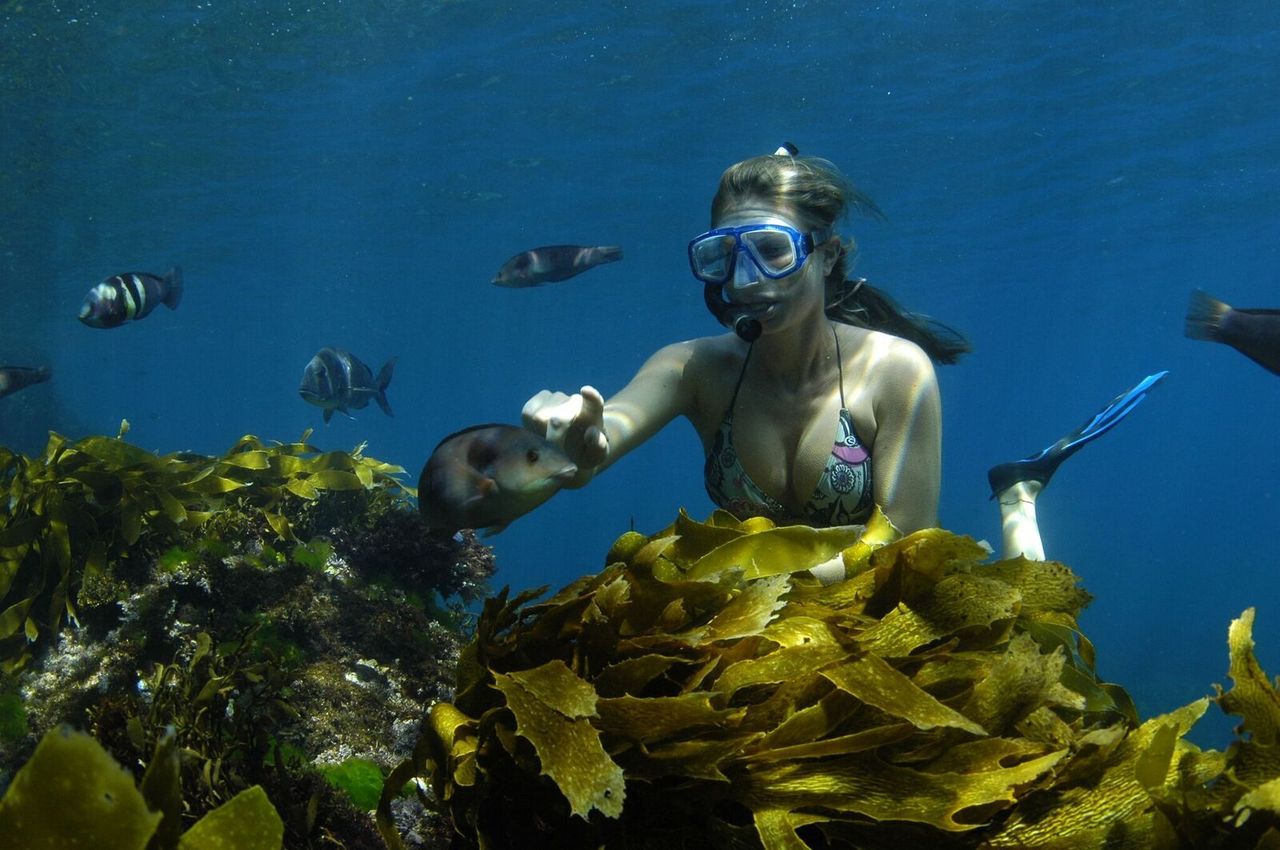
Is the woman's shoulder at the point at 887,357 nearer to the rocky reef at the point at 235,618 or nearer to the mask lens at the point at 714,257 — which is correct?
the mask lens at the point at 714,257

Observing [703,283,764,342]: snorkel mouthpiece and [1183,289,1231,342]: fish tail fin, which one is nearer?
[703,283,764,342]: snorkel mouthpiece

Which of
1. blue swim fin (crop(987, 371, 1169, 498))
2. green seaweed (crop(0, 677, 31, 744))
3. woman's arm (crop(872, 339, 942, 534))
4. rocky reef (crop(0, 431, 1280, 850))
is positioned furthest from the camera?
blue swim fin (crop(987, 371, 1169, 498))

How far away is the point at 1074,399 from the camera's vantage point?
10556 centimetres

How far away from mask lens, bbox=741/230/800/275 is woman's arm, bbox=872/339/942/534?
2.21 feet

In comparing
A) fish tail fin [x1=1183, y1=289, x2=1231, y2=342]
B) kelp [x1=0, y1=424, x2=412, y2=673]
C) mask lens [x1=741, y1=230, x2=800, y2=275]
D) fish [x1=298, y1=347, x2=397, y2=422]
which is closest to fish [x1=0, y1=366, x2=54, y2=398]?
kelp [x1=0, y1=424, x2=412, y2=673]

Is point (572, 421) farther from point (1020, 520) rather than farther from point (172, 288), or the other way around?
point (172, 288)

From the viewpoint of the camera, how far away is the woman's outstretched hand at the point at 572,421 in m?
2.39

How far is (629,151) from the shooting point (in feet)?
70.2

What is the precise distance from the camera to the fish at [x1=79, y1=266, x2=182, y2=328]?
5703mm

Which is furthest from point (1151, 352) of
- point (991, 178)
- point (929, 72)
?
point (929, 72)

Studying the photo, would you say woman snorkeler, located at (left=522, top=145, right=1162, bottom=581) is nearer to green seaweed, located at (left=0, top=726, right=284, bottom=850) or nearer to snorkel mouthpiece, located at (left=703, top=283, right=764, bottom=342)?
snorkel mouthpiece, located at (left=703, top=283, right=764, bottom=342)

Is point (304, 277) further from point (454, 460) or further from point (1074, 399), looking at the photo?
point (1074, 399)

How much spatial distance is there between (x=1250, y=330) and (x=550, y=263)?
5.01 m

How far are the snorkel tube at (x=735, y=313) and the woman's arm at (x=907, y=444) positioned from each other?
25.0 inches
